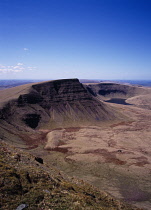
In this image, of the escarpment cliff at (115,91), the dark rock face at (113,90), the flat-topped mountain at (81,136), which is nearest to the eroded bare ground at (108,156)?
the flat-topped mountain at (81,136)

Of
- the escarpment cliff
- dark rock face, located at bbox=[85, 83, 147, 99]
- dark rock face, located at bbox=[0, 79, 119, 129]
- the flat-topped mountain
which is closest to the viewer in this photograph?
the flat-topped mountain

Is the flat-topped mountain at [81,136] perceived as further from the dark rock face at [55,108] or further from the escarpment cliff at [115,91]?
the escarpment cliff at [115,91]

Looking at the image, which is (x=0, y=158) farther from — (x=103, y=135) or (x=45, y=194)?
(x=103, y=135)

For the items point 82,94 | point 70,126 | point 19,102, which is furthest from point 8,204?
point 82,94

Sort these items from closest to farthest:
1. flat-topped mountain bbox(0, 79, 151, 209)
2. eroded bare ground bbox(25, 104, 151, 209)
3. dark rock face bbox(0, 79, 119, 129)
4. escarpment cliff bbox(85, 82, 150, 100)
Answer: eroded bare ground bbox(25, 104, 151, 209) → flat-topped mountain bbox(0, 79, 151, 209) → dark rock face bbox(0, 79, 119, 129) → escarpment cliff bbox(85, 82, 150, 100)

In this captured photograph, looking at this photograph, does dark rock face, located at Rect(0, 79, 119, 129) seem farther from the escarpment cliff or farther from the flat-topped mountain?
the escarpment cliff

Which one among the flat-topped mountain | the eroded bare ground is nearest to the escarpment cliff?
the flat-topped mountain
